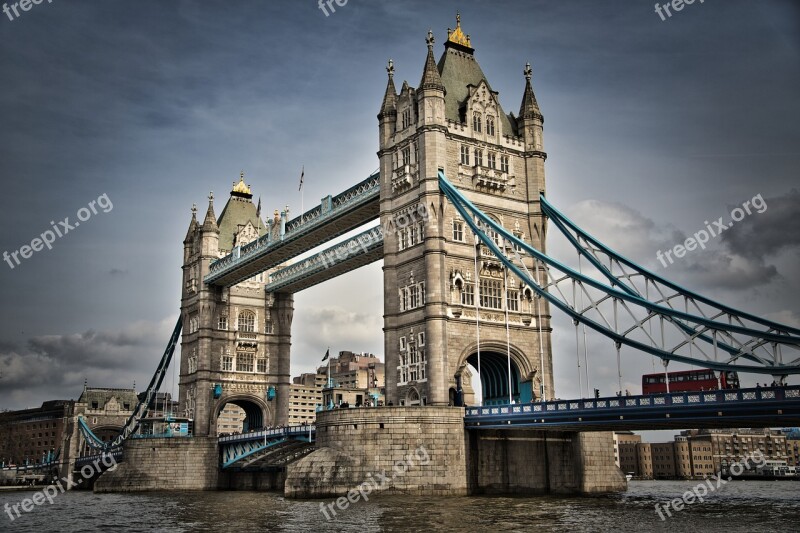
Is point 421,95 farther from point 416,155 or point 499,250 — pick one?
point 499,250

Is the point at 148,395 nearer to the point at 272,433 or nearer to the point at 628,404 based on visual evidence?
the point at 272,433

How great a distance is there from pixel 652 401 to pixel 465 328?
15863mm

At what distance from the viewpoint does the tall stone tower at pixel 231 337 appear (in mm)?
83938

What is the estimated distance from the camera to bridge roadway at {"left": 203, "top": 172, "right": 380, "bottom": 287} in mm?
63219

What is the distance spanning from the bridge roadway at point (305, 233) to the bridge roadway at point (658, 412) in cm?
2040

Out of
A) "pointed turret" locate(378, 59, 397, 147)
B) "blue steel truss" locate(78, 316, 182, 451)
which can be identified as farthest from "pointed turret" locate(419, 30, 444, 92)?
"blue steel truss" locate(78, 316, 182, 451)

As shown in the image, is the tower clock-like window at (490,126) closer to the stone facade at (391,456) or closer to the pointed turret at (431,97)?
the pointed turret at (431,97)

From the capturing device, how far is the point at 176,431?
80.6 m

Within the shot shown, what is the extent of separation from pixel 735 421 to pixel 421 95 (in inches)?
1111

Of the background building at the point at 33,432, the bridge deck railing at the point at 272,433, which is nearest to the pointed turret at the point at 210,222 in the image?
the bridge deck railing at the point at 272,433

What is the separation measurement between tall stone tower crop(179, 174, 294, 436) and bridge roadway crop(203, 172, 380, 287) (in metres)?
2.37

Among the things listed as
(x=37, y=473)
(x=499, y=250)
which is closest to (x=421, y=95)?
(x=499, y=250)

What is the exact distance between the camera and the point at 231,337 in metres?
85.5
